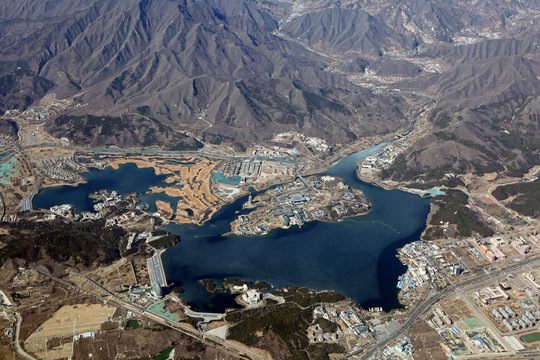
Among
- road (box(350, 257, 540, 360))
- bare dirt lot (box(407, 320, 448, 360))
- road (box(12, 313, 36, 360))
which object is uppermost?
road (box(12, 313, 36, 360))

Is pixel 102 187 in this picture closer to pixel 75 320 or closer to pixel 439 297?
pixel 75 320

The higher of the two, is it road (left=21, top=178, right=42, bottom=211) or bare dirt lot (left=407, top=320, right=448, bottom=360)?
road (left=21, top=178, right=42, bottom=211)

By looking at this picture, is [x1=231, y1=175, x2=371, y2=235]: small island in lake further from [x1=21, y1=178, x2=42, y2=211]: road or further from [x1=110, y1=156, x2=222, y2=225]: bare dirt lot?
[x1=21, y1=178, x2=42, y2=211]: road

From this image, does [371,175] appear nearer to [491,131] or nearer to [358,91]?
[491,131]

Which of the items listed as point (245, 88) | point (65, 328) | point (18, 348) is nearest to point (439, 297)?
point (65, 328)

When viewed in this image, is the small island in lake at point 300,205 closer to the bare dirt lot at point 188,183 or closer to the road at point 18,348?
the bare dirt lot at point 188,183

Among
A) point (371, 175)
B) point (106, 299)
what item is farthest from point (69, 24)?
point (106, 299)

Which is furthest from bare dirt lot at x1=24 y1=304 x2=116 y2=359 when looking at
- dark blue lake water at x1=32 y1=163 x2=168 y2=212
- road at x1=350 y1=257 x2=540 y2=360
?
road at x1=350 y1=257 x2=540 y2=360
